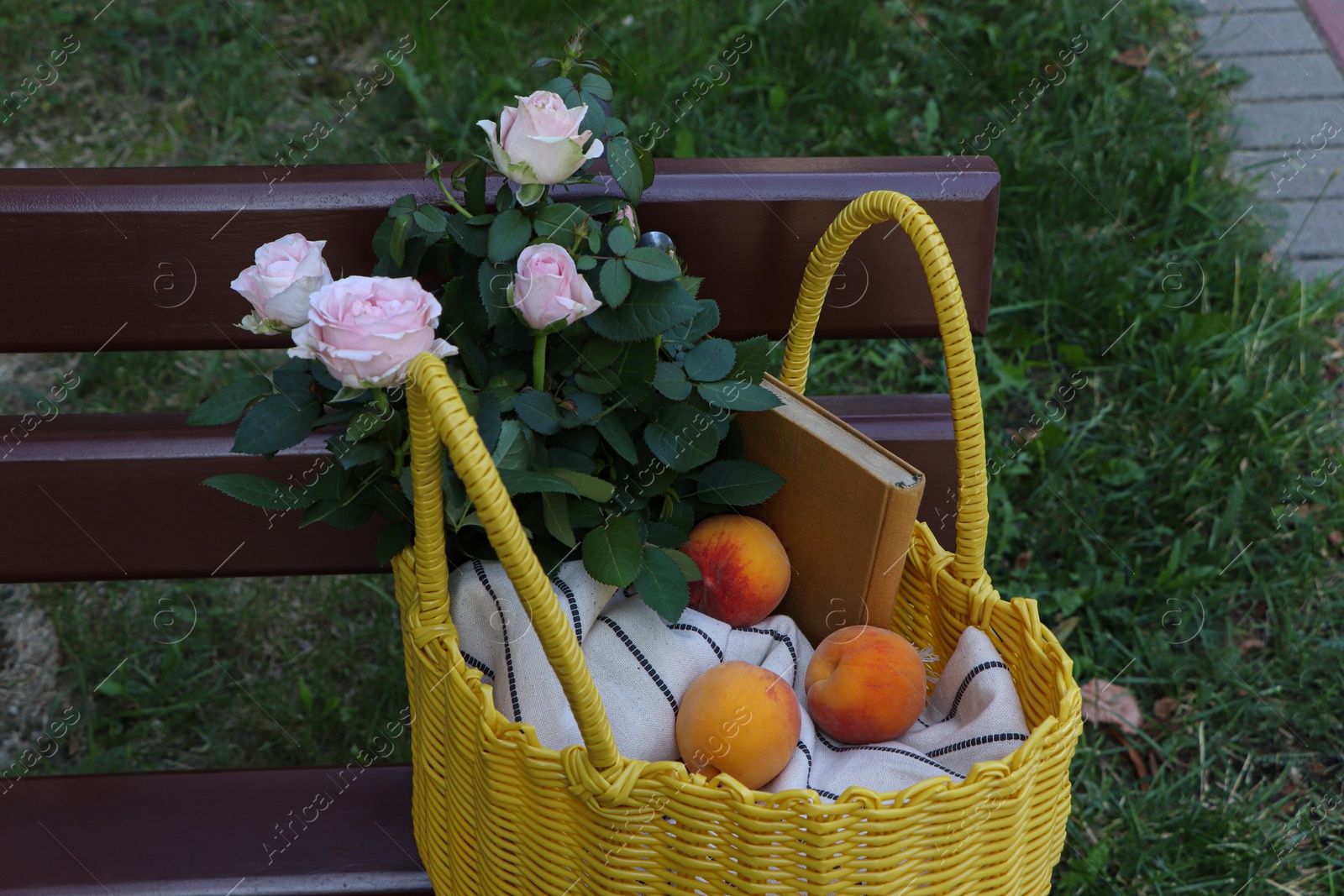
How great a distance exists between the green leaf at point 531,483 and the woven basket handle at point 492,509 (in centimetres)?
7

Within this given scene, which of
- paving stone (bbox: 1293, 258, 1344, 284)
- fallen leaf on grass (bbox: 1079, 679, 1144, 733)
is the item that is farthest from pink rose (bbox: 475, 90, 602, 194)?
paving stone (bbox: 1293, 258, 1344, 284)

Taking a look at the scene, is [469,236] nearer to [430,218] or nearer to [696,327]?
[430,218]

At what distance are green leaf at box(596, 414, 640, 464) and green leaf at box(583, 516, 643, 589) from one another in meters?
0.06

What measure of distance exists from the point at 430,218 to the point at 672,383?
26 centimetres

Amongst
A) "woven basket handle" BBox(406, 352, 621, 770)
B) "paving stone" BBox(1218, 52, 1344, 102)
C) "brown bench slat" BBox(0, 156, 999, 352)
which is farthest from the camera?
"paving stone" BBox(1218, 52, 1344, 102)

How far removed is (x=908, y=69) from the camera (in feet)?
7.39

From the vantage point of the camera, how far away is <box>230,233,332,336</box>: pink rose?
0.89m

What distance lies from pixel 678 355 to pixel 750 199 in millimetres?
244

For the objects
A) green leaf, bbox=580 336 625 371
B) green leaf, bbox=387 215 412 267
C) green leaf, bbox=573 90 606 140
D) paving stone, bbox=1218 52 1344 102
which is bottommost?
paving stone, bbox=1218 52 1344 102

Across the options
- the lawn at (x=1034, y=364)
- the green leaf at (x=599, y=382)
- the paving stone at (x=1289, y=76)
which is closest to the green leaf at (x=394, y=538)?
the green leaf at (x=599, y=382)

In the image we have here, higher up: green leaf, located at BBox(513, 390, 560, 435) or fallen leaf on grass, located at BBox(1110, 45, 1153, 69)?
green leaf, located at BBox(513, 390, 560, 435)

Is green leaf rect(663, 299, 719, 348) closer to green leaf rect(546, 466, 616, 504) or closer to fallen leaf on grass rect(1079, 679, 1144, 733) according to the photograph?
green leaf rect(546, 466, 616, 504)

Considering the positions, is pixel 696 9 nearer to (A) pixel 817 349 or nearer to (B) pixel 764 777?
(A) pixel 817 349

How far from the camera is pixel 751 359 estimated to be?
104cm
